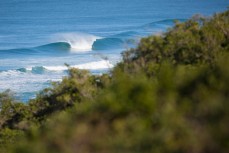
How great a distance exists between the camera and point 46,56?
53125 millimetres

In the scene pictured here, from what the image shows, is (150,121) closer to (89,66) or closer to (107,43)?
(89,66)

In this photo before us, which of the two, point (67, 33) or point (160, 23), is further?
point (160, 23)

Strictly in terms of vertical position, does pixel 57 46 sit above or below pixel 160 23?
below

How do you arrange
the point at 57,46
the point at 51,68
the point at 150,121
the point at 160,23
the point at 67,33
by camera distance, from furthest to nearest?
the point at 160,23 < the point at 67,33 < the point at 57,46 < the point at 51,68 < the point at 150,121

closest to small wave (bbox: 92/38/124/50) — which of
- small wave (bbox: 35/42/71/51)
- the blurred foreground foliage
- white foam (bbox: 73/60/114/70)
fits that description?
small wave (bbox: 35/42/71/51)

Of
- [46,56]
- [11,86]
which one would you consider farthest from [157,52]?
[46,56]

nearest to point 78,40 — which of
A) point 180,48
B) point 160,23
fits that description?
point 160,23

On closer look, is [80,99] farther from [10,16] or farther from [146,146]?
[10,16]

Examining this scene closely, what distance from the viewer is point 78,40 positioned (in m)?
61.9

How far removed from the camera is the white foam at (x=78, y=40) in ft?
193

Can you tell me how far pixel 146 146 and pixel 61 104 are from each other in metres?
9.67

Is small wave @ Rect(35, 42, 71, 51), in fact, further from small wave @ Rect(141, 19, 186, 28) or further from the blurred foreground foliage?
the blurred foreground foliage

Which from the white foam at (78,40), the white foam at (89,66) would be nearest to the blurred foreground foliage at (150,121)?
the white foam at (89,66)

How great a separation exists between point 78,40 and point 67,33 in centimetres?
687
